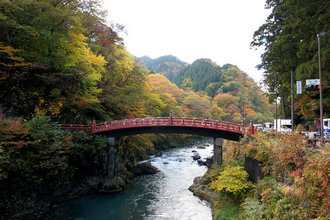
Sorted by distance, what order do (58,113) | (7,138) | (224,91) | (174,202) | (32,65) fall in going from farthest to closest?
(224,91), (58,113), (174,202), (32,65), (7,138)

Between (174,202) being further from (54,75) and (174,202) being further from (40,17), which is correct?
(40,17)

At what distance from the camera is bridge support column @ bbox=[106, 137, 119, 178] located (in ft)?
70.3

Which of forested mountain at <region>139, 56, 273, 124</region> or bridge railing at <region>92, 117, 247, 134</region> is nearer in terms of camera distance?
bridge railing at <region>92, 117, 247, 134</region>

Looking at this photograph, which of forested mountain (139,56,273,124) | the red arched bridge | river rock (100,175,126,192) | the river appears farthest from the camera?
forested mountain (139,56,273,124)

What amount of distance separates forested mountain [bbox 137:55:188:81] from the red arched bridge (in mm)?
130378

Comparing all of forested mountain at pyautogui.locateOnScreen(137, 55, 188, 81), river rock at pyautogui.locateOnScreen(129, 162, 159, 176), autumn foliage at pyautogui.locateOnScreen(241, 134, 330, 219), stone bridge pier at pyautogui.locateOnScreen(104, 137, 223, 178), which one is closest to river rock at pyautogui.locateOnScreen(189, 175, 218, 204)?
stone bridge pier at pyautogui.locateOnScreen(104, 137, 223, 178)

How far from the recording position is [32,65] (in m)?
16.2

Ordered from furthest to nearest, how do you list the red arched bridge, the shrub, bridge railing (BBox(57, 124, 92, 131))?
the red arched bridge, bridge railing (BBox(57, 124, 92, 131)), the shrub

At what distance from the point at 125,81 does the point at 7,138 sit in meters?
15.4

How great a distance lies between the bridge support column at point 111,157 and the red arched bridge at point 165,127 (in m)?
0.76

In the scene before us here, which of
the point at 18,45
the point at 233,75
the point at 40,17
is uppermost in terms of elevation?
the point at 233,75

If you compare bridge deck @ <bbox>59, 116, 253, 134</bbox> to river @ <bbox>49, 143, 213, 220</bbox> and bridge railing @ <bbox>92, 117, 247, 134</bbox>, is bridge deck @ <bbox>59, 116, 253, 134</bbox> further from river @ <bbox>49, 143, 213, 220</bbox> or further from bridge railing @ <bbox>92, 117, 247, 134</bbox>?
river @ <bbox>49, 143, 213, 220</bbox>

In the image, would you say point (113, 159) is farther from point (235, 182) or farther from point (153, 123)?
point (235, 182)

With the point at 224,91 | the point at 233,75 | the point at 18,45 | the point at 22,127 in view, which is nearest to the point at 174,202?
the point at 22,127
